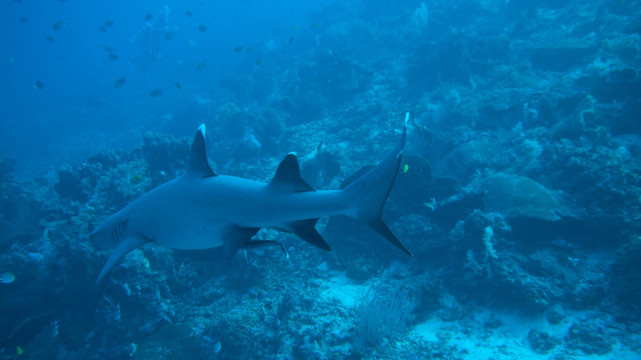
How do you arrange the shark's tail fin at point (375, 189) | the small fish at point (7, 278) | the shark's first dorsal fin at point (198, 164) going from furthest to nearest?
the small fish at point (7, 278) < the shark's first dorsal fin at point (198, 164) < the shark's tail fin at point (375, 189)

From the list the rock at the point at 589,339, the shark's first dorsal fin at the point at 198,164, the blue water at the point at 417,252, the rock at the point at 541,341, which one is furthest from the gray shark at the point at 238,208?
the rock at the point at 589,339

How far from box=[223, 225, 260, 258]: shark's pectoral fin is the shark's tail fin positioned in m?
0.92

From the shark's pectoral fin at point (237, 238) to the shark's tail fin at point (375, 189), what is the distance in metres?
0.92

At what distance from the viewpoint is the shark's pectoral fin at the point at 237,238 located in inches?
103

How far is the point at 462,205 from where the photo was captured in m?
7.04

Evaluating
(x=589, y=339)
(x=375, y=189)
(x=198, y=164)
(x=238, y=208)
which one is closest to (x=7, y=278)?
(x=198, y=164)

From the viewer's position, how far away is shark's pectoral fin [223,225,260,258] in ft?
8.54

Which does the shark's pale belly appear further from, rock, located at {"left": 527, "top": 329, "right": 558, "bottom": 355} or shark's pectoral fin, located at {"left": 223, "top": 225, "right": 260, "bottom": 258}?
rock, located at {"left": 527, "top": 329, "right": 558, "bottom": 355}

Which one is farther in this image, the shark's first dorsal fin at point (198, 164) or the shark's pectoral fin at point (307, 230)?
the shark's first dorsal fin at point (198, 164)

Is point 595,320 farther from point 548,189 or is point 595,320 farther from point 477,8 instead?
point 477,8

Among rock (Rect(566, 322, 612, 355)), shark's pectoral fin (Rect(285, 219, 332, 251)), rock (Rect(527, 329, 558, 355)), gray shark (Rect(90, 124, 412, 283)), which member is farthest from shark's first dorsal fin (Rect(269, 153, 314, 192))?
rock (Rect(566, 322, 612, 355))

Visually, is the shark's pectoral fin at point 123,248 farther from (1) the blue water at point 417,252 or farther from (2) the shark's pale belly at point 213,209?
(1) the blue water at point 417,252

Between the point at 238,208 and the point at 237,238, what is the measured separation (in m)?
0.28

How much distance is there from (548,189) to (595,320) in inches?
127
